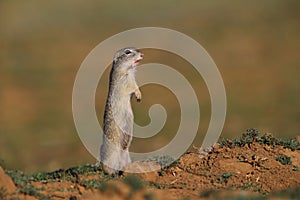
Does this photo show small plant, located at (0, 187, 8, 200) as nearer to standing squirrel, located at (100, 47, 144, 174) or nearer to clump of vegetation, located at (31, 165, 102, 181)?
Result: clump of vegetation, located at (31, 165, 102, 181)

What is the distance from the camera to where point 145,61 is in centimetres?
3378

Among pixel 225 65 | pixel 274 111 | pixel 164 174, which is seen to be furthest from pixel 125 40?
pixel 164 174

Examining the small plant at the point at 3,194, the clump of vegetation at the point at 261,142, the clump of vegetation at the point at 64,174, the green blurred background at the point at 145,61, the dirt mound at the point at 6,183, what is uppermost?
the green blurred background at the point at 145,61

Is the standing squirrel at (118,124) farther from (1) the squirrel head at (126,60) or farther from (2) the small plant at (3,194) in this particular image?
(2) the small plant at (3,194)

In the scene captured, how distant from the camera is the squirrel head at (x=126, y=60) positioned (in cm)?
1075

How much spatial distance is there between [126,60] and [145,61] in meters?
23.0

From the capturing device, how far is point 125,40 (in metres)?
40.8

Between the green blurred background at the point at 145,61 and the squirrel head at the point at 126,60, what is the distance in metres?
4.93

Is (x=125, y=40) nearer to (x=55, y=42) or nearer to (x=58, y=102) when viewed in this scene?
(x=55, y=42)

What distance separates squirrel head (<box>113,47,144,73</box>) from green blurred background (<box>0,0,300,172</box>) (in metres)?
4.93

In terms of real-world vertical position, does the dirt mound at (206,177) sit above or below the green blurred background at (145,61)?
below

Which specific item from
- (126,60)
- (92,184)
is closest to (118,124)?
(126,60)

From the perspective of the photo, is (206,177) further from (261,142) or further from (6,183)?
(6,183)

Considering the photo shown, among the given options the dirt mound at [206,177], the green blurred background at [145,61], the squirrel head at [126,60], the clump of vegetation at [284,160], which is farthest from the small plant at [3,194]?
the green blurred background at [145,61]
